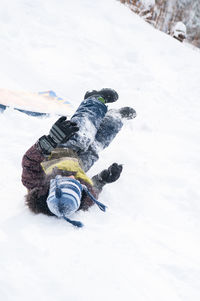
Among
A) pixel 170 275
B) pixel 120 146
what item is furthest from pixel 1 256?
pixel 120 146

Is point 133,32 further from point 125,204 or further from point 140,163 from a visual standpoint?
point 125,204

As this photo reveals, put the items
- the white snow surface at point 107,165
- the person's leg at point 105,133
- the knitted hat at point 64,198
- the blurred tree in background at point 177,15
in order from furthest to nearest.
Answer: the blurred tree in background at point 177,15 → the person's leg at point 105,133 → the knitted hat at point 64,198 → the white snow surface at point 107,165

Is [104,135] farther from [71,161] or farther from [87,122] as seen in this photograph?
[71,161]

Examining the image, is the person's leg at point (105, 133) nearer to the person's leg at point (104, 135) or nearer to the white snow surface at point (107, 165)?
the person's leg at point (104, 135)

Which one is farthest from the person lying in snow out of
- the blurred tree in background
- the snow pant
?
the blurred tree in background

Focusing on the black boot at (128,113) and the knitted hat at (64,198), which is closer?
the knitted hat at (64,198)

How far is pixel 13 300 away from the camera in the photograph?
916 mm

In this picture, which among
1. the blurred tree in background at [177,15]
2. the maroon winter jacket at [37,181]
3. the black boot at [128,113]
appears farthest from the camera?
the blurred tree in background at [177,15]

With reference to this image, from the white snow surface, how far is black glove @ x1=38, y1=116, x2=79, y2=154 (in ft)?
1.10

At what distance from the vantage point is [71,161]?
1.66 meters

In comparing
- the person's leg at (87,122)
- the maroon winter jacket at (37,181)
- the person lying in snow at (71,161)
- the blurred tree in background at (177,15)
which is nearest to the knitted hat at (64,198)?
the person lying in snow at (71,161)

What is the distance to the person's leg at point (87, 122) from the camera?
5.98 ft

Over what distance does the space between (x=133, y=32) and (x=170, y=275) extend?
563 centimetres

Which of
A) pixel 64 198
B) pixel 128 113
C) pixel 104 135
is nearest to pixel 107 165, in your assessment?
pixel 104 135
